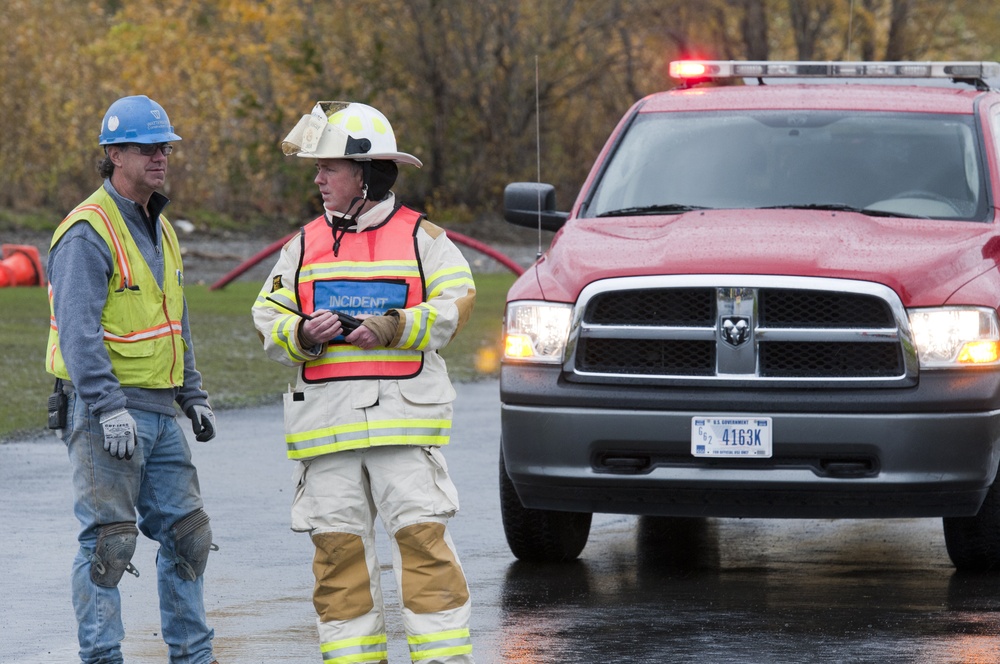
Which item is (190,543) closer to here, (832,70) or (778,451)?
(778,451)

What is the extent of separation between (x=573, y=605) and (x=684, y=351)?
103cm

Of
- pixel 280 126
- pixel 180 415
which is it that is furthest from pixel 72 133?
pixel 180 415

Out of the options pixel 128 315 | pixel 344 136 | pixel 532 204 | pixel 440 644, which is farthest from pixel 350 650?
pixel 532 204

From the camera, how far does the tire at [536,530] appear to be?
305 inches

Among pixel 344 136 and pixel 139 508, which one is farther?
pixel 139 508

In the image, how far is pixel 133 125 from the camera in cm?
571

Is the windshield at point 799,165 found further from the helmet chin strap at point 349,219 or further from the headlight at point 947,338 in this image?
the helmet chin strap at point 349,219

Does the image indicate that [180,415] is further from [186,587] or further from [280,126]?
[280,126]

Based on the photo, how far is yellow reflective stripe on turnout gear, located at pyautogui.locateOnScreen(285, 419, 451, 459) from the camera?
5312 mm

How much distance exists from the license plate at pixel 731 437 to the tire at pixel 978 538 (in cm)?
95

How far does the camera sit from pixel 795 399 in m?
6.86

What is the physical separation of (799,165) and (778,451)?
6.04ft

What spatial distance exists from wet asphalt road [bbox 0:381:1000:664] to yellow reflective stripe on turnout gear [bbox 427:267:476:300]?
4.51 feet

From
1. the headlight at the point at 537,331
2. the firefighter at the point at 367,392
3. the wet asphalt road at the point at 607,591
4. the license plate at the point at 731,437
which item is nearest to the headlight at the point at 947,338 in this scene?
the license plate at the point at 731,437
